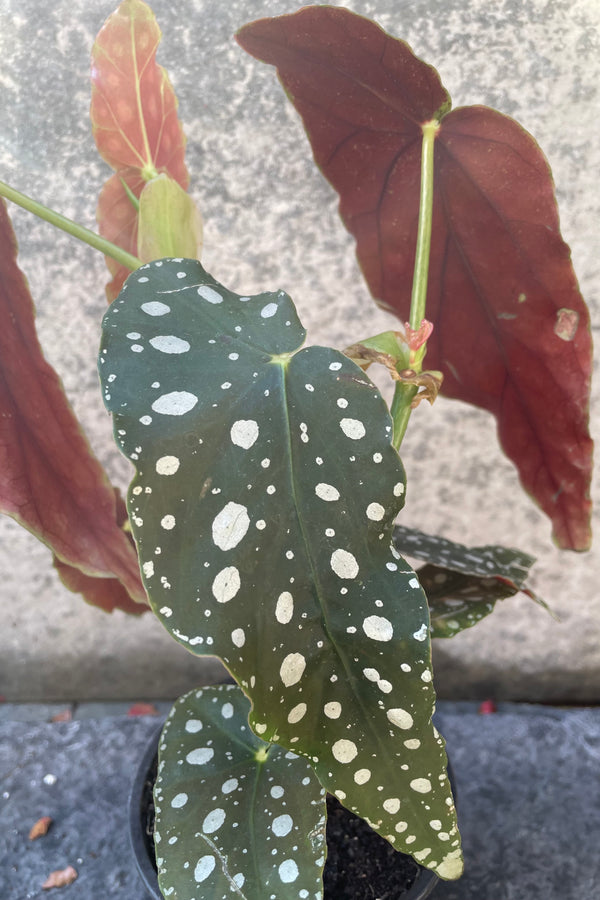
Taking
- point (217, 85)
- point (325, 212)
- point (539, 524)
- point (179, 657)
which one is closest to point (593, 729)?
point (539, 524)

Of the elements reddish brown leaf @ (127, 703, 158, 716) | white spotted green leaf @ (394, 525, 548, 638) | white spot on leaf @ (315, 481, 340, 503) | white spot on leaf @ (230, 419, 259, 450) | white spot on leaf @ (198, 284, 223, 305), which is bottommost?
reddish brown leaf @ (127, 703, 158, 716)

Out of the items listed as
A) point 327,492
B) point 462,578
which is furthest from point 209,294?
point 462,578

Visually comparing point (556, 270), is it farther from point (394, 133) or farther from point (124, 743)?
point (124, 743)

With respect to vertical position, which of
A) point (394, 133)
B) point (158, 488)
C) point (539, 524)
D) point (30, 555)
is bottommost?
point (30, 555)

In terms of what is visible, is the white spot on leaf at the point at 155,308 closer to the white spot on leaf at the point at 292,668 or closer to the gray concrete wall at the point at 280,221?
the white spot on leaf at the point at 292,668

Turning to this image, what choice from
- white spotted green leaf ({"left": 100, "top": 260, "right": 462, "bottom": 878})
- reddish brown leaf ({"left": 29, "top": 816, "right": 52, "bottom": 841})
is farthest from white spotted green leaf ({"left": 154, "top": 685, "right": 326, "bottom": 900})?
reddish brown leaf ({"left": 29, "top": 816, "right": 52, "bottom": 841})

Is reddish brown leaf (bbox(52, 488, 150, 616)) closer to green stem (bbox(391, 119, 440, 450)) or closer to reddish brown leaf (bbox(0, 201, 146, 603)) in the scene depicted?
reddish brown leaf (bbox(0, 201, 146, 603))

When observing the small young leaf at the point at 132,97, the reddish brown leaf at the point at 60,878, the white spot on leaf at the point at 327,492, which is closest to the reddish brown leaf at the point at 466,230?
the small young leaf at the point at 132,97
